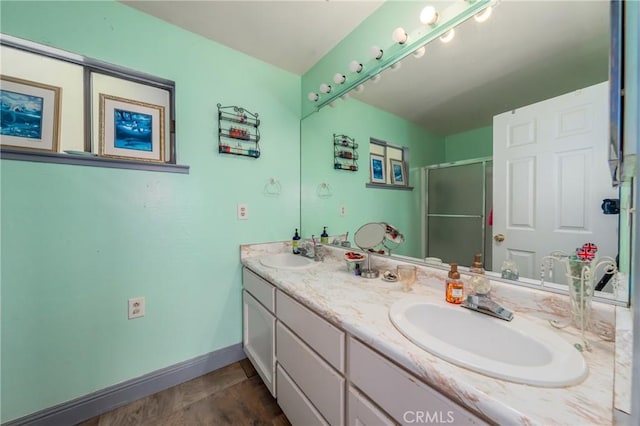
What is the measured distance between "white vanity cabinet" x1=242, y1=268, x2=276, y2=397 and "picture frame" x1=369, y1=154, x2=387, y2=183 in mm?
919

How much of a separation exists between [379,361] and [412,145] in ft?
3.55

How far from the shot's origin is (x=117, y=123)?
53.2 inches

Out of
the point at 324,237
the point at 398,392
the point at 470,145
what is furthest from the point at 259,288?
the point at 470,145

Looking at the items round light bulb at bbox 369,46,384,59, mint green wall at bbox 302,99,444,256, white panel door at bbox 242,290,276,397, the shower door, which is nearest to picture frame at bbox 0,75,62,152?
white panel door at bbox 242,290,276,397

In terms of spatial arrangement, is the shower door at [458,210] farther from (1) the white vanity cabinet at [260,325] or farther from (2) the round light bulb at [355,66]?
(1) the white vanity cabinet at [260,325]

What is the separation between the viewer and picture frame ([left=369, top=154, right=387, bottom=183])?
57.1 inches

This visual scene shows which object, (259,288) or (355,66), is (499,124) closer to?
(355,66)

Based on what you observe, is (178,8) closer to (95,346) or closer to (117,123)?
(117,123)

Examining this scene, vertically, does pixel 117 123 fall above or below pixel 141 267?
above

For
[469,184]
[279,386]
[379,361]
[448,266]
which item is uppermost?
[469,184]

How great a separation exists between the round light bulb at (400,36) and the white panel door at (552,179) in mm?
629

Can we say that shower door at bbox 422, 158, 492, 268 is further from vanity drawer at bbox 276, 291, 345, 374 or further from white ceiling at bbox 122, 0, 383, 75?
white ceiling at bbox 122, 0, 383, 75

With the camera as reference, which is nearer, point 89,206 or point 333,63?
point 89,206

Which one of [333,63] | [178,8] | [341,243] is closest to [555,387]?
[341,243]
